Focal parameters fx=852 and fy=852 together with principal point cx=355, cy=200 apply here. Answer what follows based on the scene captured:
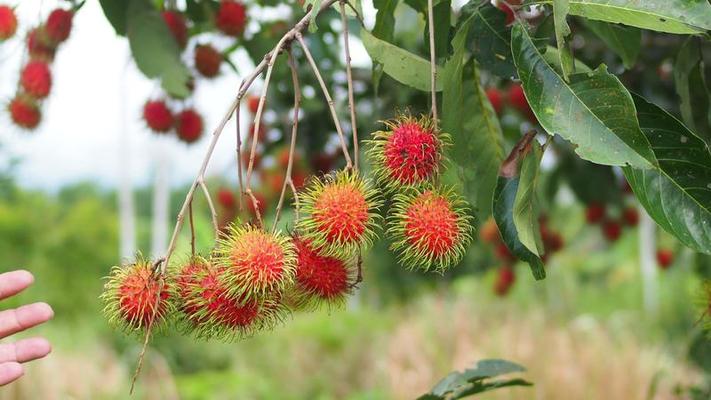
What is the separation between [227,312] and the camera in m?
0.89

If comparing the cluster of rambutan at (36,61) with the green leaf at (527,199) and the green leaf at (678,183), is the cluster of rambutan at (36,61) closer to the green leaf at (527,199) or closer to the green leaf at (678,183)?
the green leaf at (527,199)

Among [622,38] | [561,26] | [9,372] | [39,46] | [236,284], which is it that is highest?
[39,46]

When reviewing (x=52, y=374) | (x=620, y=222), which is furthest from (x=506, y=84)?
(x=52, y=374)

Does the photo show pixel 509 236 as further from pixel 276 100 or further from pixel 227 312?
pixel 276 100

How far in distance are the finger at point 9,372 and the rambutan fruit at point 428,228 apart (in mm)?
662

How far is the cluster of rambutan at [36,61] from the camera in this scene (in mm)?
1435

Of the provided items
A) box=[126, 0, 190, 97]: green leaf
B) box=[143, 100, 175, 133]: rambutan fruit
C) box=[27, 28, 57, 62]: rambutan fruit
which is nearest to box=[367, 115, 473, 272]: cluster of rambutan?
box=[126, 0, 190, 97]: green leaf

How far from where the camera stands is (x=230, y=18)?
1.57m

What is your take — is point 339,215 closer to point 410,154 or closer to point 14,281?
point 410,154

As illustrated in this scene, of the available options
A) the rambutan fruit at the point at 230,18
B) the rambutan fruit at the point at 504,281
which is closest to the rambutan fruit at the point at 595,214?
the rambutan fruit at the point at 504,281

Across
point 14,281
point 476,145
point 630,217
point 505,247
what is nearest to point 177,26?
point 14,281

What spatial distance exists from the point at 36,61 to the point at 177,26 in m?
0.26

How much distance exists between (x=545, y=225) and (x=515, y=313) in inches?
119

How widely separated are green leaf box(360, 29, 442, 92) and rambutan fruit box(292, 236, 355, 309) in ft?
0.73
